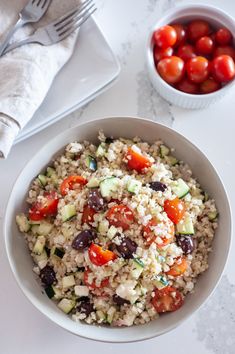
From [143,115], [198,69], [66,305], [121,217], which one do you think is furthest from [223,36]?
[66,305]

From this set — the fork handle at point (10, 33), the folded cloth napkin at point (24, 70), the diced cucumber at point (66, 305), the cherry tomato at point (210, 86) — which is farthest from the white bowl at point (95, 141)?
the fork handle at point (10, 33)

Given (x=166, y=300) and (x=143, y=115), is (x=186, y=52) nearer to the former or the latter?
(x=143, y=115)

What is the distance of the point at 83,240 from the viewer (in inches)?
52.9

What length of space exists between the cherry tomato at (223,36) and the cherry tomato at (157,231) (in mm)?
662

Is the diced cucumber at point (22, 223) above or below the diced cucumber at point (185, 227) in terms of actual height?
above

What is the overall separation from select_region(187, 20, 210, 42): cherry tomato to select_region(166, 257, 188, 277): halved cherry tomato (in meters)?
0.74

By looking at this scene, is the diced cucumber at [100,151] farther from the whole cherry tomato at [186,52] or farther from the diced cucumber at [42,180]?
the whole cherry tomato at [186,52]

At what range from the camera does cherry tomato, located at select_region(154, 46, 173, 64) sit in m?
1.65

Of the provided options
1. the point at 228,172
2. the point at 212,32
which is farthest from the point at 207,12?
the point at 228,172

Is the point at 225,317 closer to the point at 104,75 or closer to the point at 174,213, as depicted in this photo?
the point at 174,213

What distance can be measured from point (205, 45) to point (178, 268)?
2.37 feet

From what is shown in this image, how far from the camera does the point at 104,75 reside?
163 centimetres

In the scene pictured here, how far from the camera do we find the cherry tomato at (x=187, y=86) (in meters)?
1.65

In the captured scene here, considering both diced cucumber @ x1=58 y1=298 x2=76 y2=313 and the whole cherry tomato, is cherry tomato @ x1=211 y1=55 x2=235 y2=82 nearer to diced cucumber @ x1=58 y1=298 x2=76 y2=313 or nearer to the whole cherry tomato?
the whole cherry tomato
